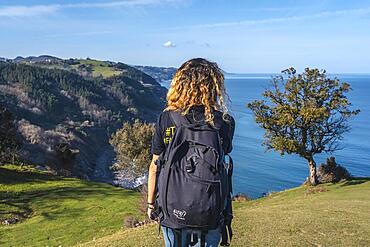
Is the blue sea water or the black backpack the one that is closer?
the black backpack

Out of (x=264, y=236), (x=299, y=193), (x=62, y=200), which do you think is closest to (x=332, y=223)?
(x=264, y=236)

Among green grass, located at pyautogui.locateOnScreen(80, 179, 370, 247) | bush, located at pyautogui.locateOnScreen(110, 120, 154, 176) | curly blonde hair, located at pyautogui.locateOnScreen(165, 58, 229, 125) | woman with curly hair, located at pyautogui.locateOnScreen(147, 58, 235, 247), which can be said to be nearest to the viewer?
woman with curly hair, located at pyautogui.locateOnScreen(147, 58, 235, 247)

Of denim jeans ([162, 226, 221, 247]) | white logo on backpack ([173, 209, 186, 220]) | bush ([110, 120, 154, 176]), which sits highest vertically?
white logo on backpack ([173, 209, 186, 220])

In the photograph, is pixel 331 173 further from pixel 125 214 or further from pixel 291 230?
pixel 291 230

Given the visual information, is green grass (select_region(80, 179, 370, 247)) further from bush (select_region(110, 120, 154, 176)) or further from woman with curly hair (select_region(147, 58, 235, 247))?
bush (select_region(110, 120, 154, 176))

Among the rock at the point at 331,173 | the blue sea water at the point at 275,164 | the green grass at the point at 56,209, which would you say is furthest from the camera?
the blue sea water at the point at 275,164

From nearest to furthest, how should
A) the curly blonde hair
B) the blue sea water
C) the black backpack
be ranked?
the black backpack, the curly blonde hair, the blue sea water

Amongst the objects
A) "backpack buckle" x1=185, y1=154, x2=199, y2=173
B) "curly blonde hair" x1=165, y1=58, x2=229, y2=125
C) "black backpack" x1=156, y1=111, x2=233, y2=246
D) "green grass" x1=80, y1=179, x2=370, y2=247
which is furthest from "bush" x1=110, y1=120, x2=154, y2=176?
"backpack buckle" x1=185, y1=154, x2=199, y2=173

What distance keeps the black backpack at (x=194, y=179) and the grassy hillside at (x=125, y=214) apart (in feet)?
27.7

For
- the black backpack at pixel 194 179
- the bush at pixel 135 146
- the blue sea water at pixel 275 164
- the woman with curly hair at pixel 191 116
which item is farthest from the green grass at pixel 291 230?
the blue sea water at pixel 275 164

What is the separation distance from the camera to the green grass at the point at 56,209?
25.7 metres

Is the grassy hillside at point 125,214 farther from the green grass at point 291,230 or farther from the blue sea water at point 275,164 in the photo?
the blue sea water at point 275,164

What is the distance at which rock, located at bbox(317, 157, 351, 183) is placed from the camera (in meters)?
35.2

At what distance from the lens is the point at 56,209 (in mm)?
33656
